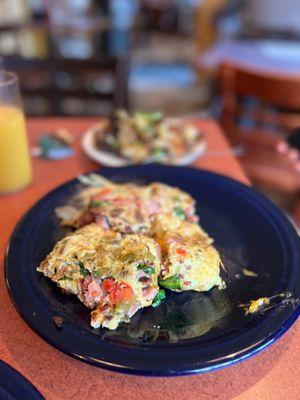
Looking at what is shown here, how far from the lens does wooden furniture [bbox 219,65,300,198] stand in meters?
1.71

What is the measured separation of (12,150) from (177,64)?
15.8 feet

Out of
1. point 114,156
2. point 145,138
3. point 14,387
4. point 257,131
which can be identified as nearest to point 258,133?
point 257,131

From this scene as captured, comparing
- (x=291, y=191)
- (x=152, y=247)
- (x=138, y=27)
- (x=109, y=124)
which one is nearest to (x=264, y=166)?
(x=291, y=191)

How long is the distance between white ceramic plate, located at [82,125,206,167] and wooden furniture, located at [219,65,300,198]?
630 millimetres

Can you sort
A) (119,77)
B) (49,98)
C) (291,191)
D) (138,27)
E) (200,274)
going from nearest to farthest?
(200,274) → (119,77) → (49,98) → (291,191) → (138,27)

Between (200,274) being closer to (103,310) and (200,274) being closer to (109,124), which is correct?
(103,310)

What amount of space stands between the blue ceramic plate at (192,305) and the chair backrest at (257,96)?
2.61ft

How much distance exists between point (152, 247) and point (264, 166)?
1.31 meters

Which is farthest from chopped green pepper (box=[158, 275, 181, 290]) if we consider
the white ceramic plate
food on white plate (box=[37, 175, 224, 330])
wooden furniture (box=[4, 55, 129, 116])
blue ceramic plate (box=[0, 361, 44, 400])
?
wooden furniture (box=[4, 55, 129, 116])

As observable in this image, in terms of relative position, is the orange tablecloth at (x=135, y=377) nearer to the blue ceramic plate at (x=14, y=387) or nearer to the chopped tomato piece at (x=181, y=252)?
the blue ceramic plate at (x=14, y=387)

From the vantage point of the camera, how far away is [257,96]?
5.48 feet

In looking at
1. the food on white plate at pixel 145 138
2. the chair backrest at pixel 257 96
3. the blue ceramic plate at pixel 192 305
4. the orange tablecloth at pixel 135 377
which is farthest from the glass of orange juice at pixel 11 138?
the chair backrest at pixel 257 96

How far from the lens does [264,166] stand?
1.91 m

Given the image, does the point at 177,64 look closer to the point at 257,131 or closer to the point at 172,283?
the point at 257,131
